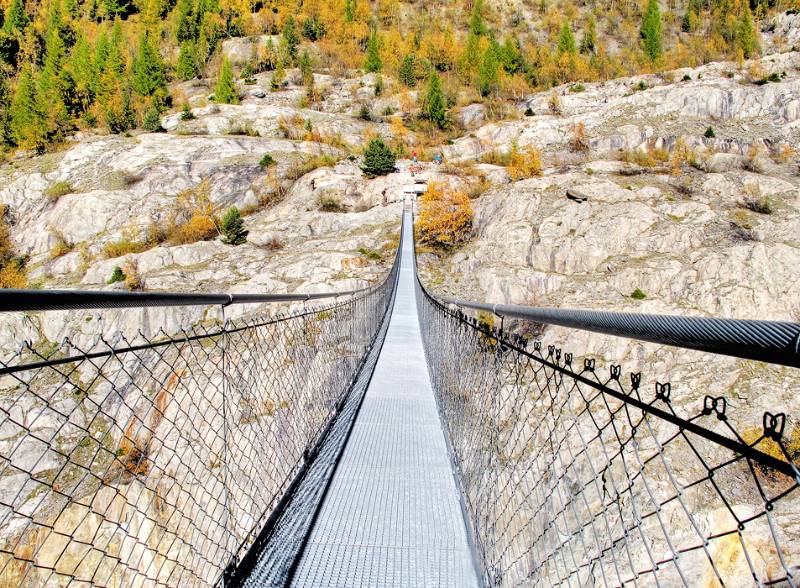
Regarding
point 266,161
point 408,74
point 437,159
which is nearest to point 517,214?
point 437,159

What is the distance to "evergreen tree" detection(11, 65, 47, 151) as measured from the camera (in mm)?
39844

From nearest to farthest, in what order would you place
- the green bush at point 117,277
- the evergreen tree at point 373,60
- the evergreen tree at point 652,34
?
the green bush at point 117,277 → the evergreen tree at point 373,60 → the evergreen tree at point 652,34

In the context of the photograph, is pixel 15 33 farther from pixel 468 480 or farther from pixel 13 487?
pixel 468 480

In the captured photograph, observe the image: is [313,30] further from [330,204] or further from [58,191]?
[330,204]

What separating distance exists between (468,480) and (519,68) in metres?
67.5

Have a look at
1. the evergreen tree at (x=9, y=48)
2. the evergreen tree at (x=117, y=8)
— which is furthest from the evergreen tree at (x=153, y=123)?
the evergreen tree at (x=117, y=8)

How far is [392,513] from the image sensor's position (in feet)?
9.52

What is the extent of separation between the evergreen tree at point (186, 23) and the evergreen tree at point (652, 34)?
70250mm

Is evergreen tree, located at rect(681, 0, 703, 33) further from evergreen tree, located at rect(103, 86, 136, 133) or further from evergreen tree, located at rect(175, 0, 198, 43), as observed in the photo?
evergreen tree, located at rect(103, 86, 136, 133)

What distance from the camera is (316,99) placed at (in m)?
50.3

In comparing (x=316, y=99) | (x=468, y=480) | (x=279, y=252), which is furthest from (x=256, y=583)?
(x=316, y=99)

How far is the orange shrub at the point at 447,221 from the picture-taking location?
24.2 meters

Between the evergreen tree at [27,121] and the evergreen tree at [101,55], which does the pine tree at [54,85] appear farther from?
the evergreen tree at [101,55]

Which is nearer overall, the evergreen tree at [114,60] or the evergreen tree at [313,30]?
the evergreen tree at [114,60]
